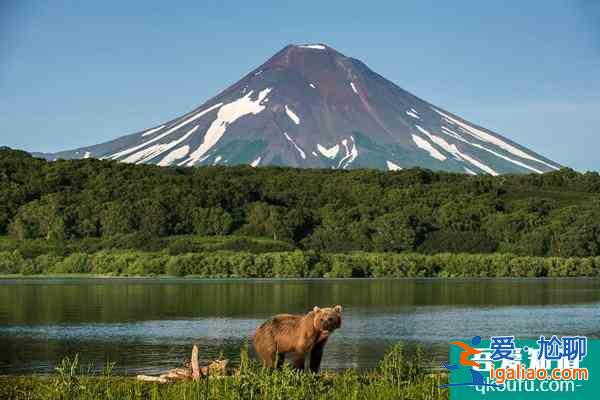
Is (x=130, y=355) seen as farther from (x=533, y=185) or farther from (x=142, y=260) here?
(x=533, y=185)

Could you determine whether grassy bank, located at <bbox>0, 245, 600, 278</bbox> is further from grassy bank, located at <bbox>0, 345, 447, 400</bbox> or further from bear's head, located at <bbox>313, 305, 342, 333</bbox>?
grassy bank, located at <bbox>0, 345, 447, 400</bbox>

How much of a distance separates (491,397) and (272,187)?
150 m

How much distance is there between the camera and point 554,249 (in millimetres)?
124938

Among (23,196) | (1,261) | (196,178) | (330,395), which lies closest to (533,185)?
(196,178)

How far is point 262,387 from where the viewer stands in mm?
14500

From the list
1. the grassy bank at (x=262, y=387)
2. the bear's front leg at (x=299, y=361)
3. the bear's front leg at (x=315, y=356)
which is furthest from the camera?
the bear's front leg at (x=315, y=356)

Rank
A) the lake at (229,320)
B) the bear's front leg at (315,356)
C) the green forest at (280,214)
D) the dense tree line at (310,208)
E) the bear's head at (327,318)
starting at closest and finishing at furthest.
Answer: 1. the bear's head at (327,318)
2. the bear's front leg at (315,356)
3. the lake at (229,320)
4. the green forest at (280,214)
5. the dense tree line at (310,208)

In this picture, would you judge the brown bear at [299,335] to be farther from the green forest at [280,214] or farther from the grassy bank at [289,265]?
the green forest at [280,214]

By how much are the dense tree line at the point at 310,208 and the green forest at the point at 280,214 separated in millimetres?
180

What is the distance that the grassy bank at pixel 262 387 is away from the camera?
14430mm

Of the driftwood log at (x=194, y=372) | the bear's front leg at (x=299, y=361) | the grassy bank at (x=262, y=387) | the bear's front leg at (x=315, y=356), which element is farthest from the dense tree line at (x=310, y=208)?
the grassy bank at (x=262, y=387)

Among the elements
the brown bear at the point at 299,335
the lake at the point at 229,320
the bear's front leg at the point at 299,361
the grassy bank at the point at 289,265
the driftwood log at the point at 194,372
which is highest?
the grassy bank at the point at 289,265

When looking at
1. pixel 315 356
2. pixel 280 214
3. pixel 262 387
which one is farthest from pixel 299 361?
pixel 280 214

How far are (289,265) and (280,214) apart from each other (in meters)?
30.6
